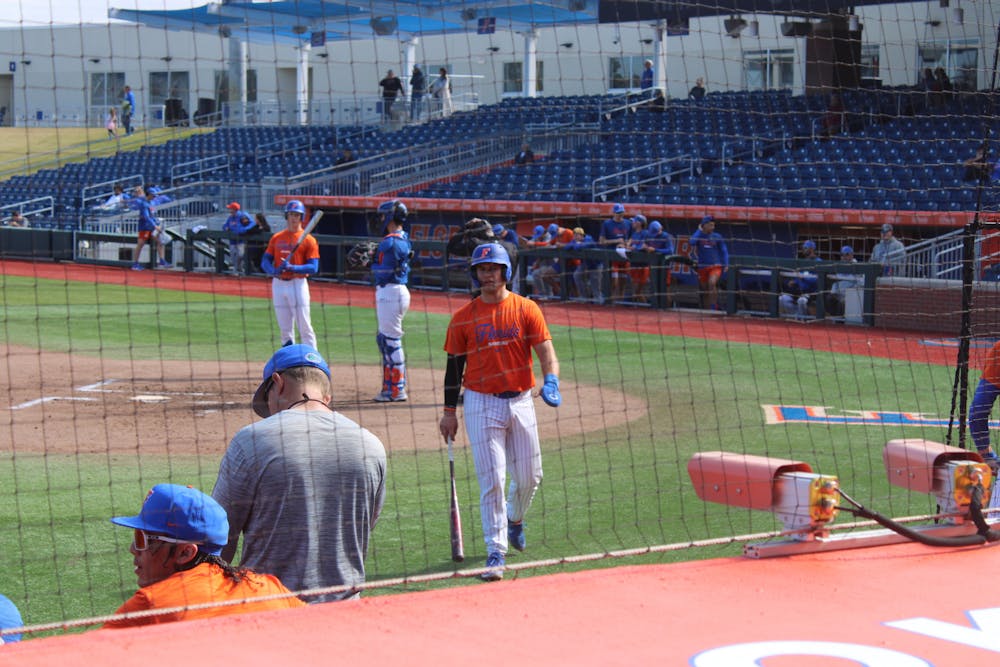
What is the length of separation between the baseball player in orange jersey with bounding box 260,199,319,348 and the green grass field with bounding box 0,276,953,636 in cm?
170

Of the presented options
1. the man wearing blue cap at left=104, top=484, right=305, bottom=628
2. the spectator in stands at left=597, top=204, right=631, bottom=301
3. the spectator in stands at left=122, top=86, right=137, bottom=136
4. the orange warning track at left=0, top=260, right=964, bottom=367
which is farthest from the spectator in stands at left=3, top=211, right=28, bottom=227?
the man wearing blue cap at left=104, top=484, right=305, bottom=628

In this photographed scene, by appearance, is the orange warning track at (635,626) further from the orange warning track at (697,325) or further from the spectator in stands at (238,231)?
the spectator in stands at (238,231)

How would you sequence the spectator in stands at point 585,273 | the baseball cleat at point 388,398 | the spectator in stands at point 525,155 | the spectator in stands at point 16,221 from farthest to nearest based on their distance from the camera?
1. the spectator in stands at point 16,221
2. the spectator in stands at point 525,155
3. the spectator in stands at point 585,273
4. the baseball cleat at point 388,398

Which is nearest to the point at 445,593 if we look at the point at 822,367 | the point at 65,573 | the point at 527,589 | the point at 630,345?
the point at 527,589

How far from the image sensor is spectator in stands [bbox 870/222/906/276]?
62.1 ft

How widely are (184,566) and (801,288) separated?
649 inches

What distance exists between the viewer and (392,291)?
11.5 meters

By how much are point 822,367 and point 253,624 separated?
12.2m

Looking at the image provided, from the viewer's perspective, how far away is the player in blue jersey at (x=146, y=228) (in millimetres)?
25922

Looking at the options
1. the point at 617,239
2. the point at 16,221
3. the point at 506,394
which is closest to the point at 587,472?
the point at 506,394

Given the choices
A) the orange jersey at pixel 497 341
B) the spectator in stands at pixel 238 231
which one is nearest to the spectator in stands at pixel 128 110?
the spectator in stands at pixel 238 231

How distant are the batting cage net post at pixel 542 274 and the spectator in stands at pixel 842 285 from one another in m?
0.07

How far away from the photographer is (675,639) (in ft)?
13.0

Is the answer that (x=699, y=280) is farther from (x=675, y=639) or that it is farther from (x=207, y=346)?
(x=675, y=639)
